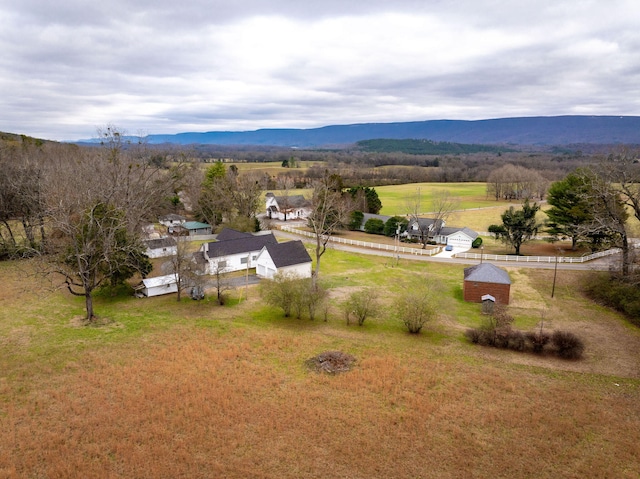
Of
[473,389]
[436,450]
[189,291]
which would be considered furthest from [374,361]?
[189,291]

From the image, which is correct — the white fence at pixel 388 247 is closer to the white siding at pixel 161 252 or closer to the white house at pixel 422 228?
the white house at pixel 422 228

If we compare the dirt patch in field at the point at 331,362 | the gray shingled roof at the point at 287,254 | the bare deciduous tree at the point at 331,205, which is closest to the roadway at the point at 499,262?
the bare deciduous tree at the point at 331,205

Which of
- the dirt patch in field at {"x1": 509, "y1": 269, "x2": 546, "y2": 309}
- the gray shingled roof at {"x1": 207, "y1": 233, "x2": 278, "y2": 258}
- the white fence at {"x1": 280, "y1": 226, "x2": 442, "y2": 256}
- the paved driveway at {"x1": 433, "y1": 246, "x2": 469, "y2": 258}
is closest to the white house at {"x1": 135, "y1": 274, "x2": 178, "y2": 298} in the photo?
the gray shingled roof at {"x1": 207, "y1": 233, "x2": 278, "y2": 258}

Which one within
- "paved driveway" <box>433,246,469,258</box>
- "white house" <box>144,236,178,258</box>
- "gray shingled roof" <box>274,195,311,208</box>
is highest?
"gray shingled roof" <box>274,195,311,208</box>

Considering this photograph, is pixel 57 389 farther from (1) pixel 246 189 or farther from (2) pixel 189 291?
(1) pixel 246 189

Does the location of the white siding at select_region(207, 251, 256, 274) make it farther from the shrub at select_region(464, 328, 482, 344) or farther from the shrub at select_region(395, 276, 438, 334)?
the shrub at select_region(464, 328, 482, 344)

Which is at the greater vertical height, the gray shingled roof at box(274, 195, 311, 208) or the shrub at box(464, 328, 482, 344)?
the gray shingled roof at box(274, 195, 311, 208)

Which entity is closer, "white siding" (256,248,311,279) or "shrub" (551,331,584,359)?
"shrub" (551,331,584,359)

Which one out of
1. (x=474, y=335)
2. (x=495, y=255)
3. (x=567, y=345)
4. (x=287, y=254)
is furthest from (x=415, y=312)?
(x=495, y=255)
